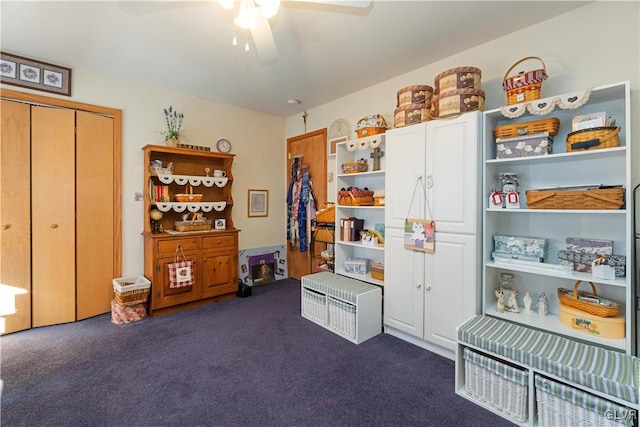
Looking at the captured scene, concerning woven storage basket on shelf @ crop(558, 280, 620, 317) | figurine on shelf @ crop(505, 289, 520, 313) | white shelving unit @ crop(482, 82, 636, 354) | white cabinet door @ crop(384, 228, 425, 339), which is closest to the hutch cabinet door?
white cabinet door @ crop(384, 228, 425, 339)

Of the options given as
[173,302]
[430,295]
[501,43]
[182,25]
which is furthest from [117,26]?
[430,295]

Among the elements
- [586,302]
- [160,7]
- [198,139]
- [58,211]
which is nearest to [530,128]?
[586,302]

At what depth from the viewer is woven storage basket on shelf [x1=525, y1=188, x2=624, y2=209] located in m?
1.72

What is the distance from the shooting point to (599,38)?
2.01 meters

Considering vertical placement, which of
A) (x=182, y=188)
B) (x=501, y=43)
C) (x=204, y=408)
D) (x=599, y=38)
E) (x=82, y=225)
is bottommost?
(x=204, y=408)

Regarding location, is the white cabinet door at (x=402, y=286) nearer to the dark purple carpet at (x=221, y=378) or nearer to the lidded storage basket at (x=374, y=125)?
the dark purple carpet at (x=221, y=378)

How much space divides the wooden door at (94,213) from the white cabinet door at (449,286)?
3349mm

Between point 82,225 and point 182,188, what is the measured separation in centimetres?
109

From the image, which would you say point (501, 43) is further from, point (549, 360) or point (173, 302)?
point (173, 302)

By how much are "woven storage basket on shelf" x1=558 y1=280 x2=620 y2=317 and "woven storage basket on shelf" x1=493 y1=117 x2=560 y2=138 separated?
1.04 m

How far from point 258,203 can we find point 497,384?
143 inches

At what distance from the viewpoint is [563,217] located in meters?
2.12

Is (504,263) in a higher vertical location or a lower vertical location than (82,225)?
lower

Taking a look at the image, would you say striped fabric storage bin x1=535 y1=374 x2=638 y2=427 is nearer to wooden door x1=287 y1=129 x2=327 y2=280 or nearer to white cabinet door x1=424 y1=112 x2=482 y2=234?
white cabinet door x1=424 y1=112 x2=482 y2=234
